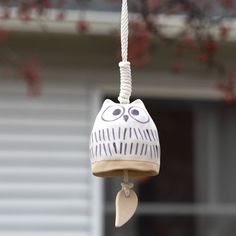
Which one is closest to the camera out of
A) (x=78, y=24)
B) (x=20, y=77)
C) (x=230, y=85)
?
(x=230, y=85)

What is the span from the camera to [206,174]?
550 cm

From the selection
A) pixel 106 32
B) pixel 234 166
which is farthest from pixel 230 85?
pixel 234 166

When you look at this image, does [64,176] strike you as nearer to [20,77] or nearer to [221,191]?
[20,77]

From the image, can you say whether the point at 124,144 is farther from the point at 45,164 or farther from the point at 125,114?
the point at 45,164

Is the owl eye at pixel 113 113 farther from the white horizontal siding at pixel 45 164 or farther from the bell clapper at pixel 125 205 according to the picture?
the white horizontal siding at pixel 45 164

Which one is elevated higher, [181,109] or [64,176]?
[181,109]

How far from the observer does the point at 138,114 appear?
2076 millimetres

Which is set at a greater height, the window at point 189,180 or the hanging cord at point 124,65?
the window at point 189,180

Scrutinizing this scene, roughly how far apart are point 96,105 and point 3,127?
0.61 m

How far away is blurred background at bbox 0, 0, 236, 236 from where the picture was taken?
5.17m

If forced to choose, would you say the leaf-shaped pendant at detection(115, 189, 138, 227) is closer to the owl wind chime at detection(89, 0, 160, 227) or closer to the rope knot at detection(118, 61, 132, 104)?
the owl wind chime at detection(89, 0, 160, 227)

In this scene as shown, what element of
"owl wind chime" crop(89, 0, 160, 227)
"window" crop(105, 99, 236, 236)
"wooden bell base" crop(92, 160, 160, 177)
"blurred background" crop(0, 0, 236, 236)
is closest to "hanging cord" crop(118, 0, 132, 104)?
"owl wind chime" crop(89, 0, 160, 227)

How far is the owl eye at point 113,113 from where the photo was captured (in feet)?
6.79

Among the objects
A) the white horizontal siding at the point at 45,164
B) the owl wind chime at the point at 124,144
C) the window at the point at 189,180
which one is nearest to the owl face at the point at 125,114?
the owl wind chime at the point at 124,144
